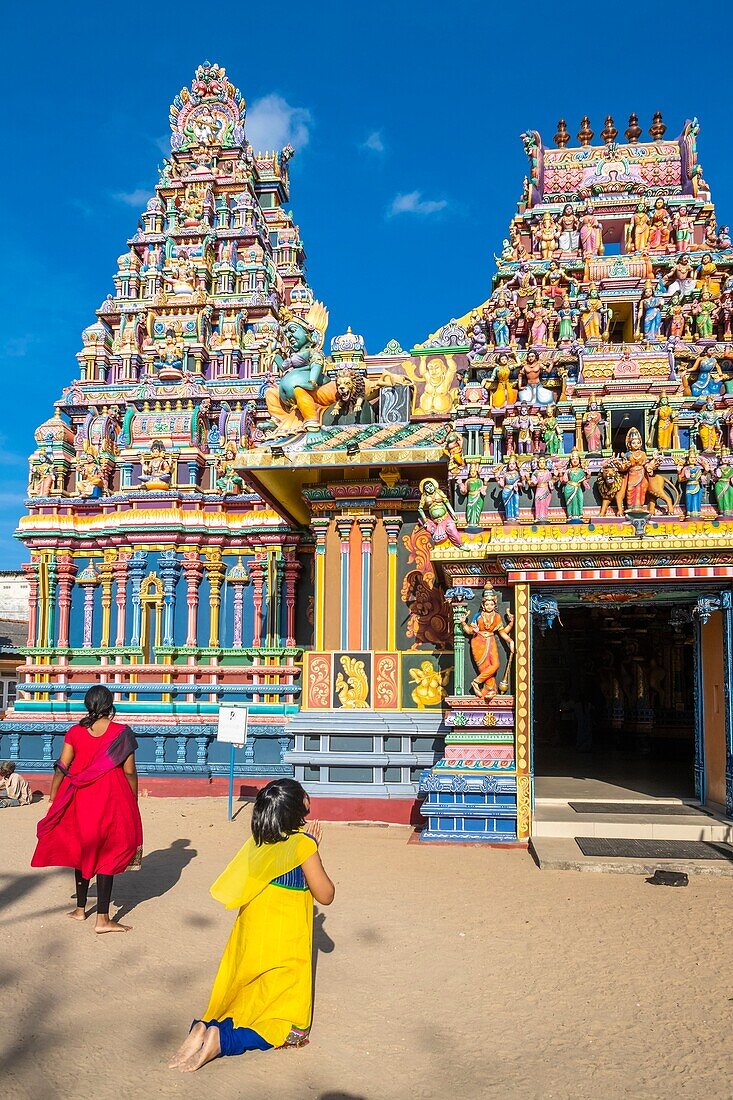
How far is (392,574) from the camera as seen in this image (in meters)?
14.3

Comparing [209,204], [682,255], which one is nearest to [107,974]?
[682,255]

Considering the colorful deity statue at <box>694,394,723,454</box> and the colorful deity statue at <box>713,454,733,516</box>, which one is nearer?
the colorful deity statue at <box>713,454,733,516</box>

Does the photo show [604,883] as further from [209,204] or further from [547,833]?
[209,204]

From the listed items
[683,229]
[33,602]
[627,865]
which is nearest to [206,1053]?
[627,865]

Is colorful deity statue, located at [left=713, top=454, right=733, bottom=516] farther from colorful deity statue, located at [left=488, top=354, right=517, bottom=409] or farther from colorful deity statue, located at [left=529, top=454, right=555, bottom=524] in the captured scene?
colorful deity statue, located at [left=488, top=354, right=517, bottom=409]

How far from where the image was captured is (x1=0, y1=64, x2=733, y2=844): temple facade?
11.6m

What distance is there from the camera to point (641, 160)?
16.6m

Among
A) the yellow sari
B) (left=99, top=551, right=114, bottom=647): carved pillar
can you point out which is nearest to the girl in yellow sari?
the yellow sari

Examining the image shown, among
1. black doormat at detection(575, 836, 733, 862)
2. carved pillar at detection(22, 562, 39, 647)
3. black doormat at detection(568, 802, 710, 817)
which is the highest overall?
carved pillar at detection(22, 562, 39, 647)

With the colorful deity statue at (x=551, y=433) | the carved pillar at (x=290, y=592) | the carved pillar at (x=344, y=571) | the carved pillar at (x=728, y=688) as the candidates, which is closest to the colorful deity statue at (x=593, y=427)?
the colorful deity statue at (x=551, y=433)

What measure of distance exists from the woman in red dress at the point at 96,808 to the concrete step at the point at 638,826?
5958 millimetres

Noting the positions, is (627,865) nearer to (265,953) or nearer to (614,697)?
(265,953)

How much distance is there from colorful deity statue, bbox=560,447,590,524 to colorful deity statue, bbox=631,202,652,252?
5.53 meters

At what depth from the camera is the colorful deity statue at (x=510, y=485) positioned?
38.5 ft
